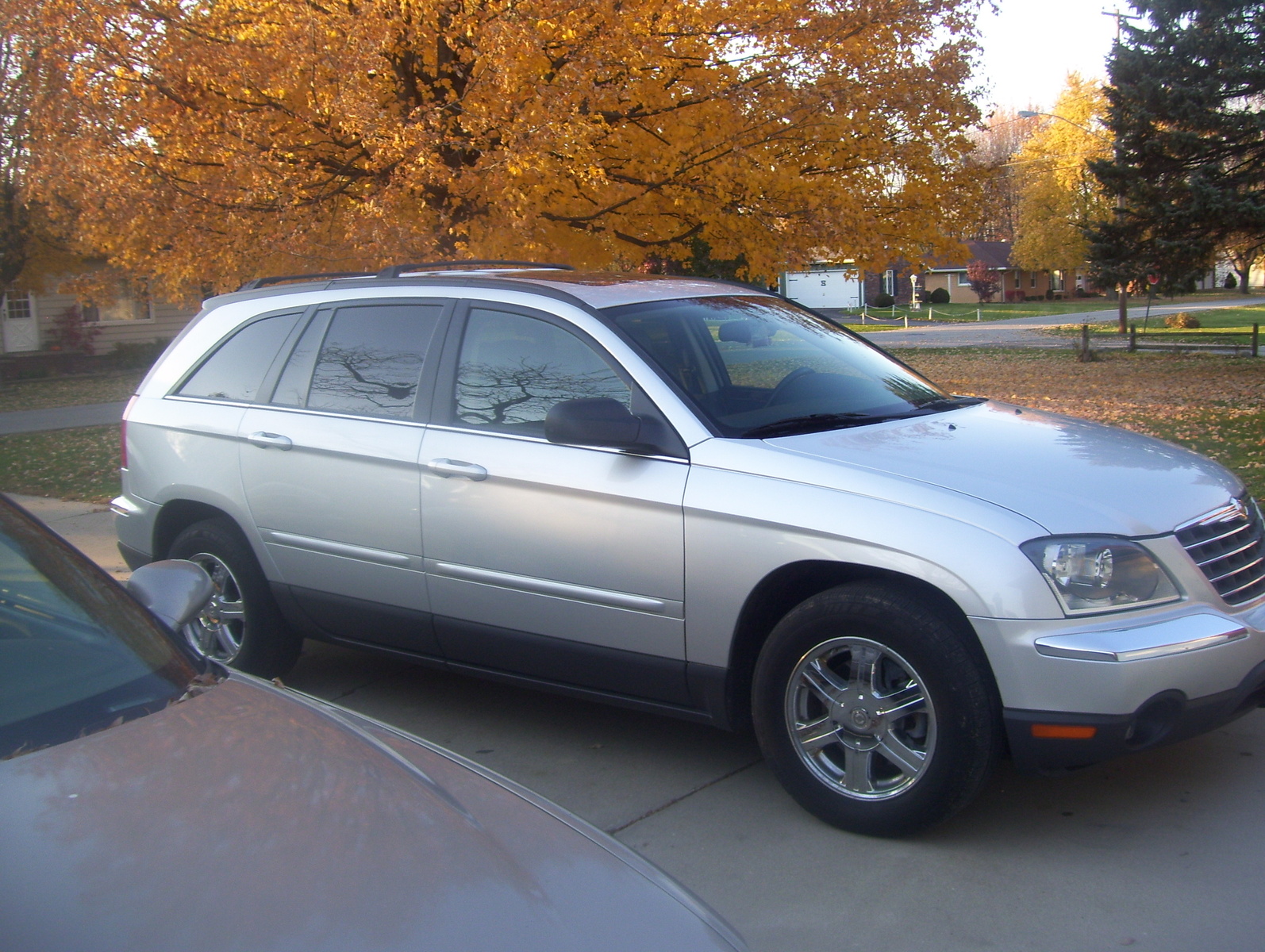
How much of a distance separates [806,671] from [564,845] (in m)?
1.78

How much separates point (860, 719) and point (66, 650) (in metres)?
2.31

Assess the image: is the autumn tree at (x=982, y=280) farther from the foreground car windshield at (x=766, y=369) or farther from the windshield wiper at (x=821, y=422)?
the windshield wiper at (x=821, y=422)

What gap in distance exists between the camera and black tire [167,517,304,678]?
17.5 ft

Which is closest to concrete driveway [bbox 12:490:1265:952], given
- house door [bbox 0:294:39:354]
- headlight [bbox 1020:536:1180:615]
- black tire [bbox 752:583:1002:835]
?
black tire [bbox 752:583:1002:835]

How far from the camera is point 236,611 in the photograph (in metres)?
5.41

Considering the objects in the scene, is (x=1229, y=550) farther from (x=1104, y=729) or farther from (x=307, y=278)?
(x=307, y=278)

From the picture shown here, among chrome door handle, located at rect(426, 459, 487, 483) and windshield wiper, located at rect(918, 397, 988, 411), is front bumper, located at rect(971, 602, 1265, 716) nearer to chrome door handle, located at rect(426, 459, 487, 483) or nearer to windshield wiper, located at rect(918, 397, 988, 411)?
windshield wiper, located at rect(918, 397, 988, 411)

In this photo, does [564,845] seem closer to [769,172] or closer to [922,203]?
[769,172]

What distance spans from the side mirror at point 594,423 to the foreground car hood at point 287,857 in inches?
71.0

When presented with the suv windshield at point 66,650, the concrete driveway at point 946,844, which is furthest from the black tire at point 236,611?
the suv windshield at point 66,650

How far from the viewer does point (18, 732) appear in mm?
2232

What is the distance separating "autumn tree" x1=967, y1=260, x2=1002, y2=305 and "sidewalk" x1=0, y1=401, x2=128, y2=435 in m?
55.6

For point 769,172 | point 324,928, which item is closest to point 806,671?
point 324,928

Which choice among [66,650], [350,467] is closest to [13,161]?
[350,467]
